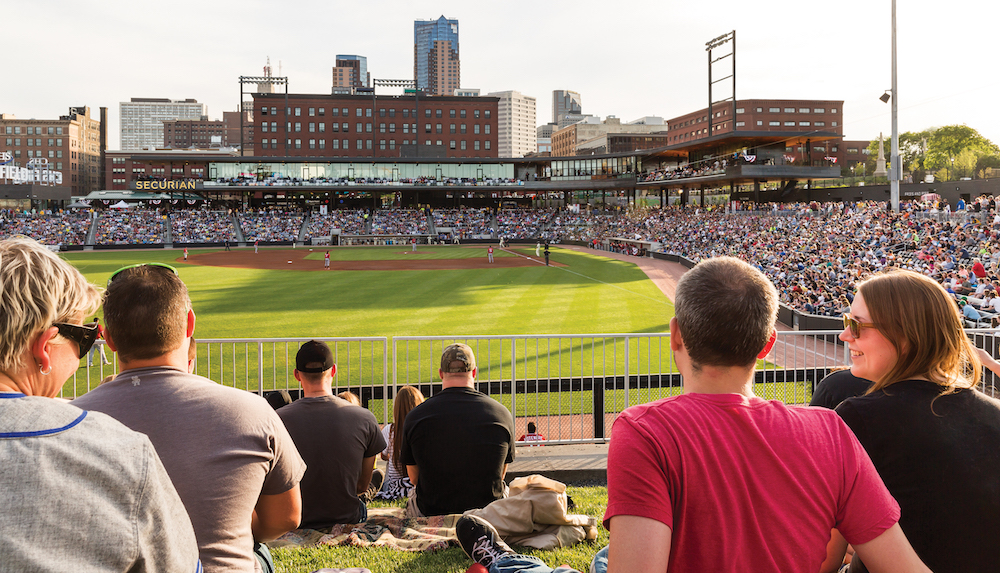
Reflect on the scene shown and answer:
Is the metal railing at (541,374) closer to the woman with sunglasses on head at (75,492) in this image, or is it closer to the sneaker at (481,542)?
the sneaker at (481,542)

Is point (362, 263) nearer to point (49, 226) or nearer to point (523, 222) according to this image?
point (523, 222)

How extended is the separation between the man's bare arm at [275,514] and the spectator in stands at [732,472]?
1708mm

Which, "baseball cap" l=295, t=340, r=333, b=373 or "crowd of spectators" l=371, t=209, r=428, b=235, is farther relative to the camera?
"crowd of spectators" l=371, t=209, r=428, b=235

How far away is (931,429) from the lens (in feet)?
8.80

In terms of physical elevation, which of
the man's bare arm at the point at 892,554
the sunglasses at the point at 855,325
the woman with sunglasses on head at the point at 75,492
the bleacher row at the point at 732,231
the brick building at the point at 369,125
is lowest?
the man's bare arm at the point at 892,554

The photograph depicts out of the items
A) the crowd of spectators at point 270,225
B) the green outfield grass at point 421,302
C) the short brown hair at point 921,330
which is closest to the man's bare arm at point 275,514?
the short brown hair at point 921,330

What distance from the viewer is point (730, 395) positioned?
214 cm

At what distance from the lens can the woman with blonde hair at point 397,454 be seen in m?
5.99

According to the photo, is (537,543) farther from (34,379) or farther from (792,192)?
(792,192)

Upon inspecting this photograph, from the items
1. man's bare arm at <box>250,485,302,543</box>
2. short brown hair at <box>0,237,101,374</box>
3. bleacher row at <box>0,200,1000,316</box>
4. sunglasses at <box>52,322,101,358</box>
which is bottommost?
man's bare arm at <box>250,485,302,543</box>

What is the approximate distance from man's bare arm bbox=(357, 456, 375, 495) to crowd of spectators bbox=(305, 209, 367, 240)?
Result: 2759 inches

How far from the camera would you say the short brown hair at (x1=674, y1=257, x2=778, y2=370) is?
2.16 m

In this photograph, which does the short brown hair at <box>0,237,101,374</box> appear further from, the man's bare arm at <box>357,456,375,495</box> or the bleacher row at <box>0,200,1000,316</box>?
the bleacher row at <box>0,200,1000,316</box>

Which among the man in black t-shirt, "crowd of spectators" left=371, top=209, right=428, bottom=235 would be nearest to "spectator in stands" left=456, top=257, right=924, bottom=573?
the man in black t-shirt
